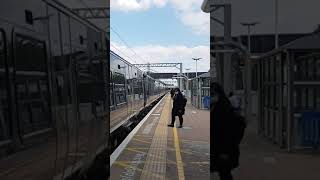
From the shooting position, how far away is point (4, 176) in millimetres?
1240

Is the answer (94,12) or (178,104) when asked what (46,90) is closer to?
(94,12)

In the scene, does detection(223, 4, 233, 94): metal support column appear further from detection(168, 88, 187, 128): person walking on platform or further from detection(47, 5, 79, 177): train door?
detection(168, 88, 187, 128): person walking on platform

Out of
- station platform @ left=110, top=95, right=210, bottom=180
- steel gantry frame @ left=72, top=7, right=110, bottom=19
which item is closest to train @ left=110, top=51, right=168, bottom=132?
station platform @ left=110, top=95, right=210, bottom=180

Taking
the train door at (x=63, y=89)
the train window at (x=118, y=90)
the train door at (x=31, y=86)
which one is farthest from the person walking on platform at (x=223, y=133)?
the train window at (x=118, y=90)

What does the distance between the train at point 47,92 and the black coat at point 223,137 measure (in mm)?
614

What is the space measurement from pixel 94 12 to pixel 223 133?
2.78ft

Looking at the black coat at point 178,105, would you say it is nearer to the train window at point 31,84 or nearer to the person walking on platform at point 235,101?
the person walking on platform at point 235,101

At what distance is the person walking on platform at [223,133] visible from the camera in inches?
77.0

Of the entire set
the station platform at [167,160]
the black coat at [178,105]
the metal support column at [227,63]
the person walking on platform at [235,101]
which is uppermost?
the metal support column at [227,63]

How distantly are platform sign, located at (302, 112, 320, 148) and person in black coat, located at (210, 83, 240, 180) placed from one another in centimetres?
33

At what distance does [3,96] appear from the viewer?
1229 millimetres

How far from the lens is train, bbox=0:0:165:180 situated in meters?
1.28

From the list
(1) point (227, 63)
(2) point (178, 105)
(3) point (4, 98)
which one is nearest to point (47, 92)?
(3) point (4, 98)

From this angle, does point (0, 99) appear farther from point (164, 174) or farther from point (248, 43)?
point (164, 174)
